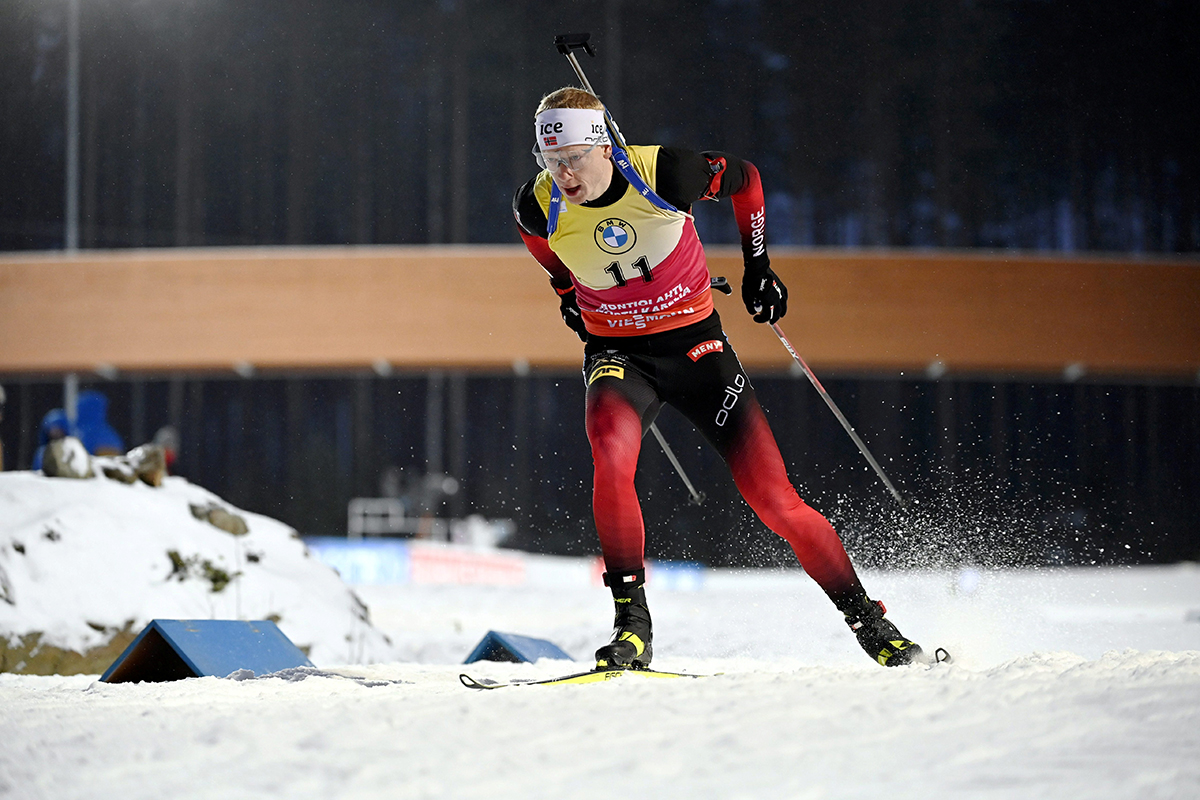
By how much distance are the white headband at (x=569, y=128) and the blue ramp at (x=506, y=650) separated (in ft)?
5.67

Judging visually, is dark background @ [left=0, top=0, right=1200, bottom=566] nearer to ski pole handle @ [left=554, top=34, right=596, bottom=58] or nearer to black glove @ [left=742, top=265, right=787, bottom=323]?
black glove @ [left=742, top=265, right=787, bottom=323]

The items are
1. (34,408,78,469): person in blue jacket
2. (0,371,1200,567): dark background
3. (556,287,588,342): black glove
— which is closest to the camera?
(556,287,588,342): black glove

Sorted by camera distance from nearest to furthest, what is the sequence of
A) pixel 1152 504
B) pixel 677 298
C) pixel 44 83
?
pixel 677 298 → pixel 1152 504 → pixel 44 83

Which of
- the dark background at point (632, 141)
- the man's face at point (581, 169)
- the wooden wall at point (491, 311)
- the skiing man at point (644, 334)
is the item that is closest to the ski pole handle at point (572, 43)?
the skiing man at point (644, 334)

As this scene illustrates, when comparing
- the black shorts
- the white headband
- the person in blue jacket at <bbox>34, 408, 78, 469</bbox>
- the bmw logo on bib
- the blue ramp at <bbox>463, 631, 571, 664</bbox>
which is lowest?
the blue ramp at <bbox>463, 631, 571, 664</bbox>

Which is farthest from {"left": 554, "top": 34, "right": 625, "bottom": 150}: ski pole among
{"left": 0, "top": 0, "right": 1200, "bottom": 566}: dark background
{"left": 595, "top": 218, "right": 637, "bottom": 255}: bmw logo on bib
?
{"left": 0, "top": 0, "right": 1200, "bottom": 566}: dark background

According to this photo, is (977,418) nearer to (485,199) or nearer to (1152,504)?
(1152,504)

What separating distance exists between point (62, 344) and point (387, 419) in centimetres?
285

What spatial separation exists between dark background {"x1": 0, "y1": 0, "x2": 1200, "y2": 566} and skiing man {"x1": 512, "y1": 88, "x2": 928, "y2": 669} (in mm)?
6032

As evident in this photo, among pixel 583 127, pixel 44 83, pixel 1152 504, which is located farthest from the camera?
pixel 44 83

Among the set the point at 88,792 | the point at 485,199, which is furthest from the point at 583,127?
the point at 485,199

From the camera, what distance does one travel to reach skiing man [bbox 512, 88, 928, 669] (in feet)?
8.22

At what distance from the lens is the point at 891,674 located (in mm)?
1889

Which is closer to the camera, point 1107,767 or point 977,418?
point 1107,767
